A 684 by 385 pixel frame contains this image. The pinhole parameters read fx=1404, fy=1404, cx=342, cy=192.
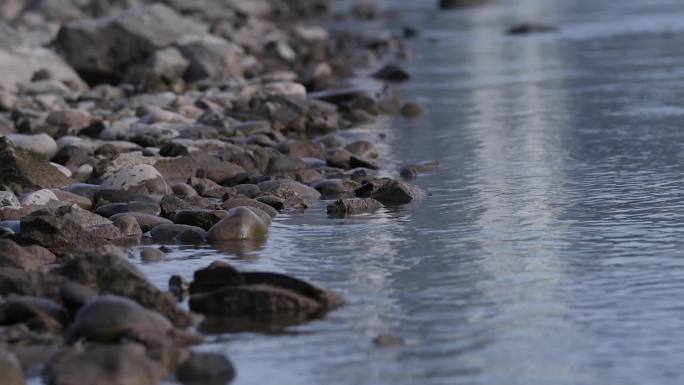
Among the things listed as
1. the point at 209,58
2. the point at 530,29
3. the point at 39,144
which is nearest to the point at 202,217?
the point at 39,144

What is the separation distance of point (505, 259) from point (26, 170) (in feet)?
11.3

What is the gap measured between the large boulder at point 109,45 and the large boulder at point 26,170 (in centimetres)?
772

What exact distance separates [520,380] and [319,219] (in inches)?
136

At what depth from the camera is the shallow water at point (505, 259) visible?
16.5ft

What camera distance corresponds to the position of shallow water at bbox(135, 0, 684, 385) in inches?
198

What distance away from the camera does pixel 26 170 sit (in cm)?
872

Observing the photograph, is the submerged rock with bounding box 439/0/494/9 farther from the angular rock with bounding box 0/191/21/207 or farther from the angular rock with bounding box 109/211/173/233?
the angular rock with bounding box 109/211/173/233

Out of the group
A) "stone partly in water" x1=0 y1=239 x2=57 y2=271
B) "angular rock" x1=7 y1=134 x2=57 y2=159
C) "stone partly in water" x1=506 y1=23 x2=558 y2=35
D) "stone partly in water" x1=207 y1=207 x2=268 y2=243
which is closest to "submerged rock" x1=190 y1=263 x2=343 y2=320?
"stone partly in water" x1=0 y1=239 x2=57 y2=271

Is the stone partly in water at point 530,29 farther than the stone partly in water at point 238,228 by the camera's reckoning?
Yes

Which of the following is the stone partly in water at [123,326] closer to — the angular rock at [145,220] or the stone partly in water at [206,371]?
the stone partly in water at [206,371]

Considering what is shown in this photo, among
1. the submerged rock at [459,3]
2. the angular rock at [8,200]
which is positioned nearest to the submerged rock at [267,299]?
the angular rock at [8,200]

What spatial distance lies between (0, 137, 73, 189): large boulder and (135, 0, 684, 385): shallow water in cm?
168

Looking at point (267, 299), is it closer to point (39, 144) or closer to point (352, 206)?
point (352, 206)

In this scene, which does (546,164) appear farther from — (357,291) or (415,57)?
(415,57)
